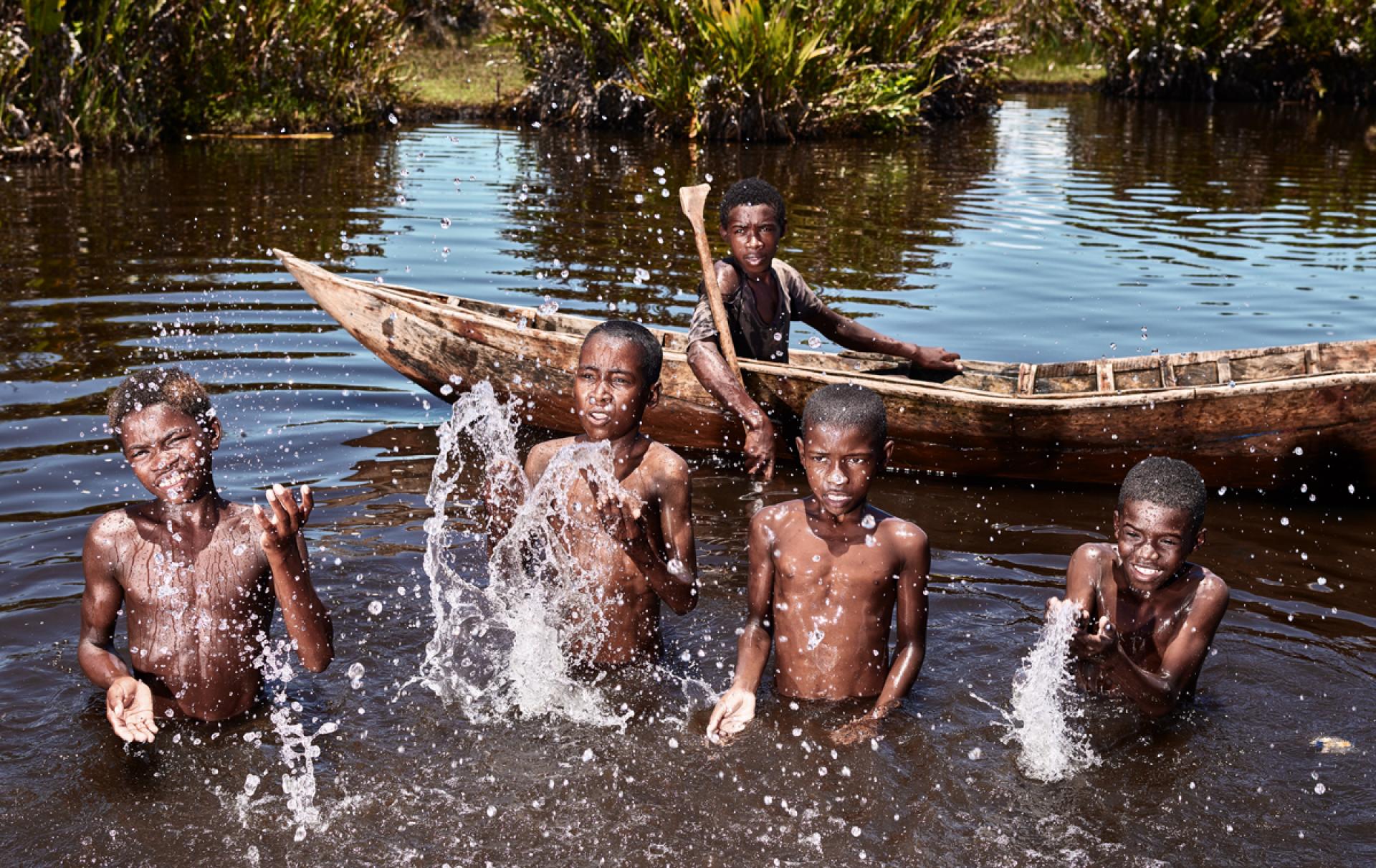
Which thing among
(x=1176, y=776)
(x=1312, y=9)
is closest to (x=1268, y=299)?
(x=1176, y=776)

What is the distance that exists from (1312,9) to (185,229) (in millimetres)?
20310

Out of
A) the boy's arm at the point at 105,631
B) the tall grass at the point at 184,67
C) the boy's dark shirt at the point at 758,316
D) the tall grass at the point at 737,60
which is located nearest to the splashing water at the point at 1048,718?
the boy's arm at the point at 105,631

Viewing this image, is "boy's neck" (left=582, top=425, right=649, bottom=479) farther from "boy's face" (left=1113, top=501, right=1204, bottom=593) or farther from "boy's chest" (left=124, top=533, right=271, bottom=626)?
"boy's face" (left=1113, top=501, right=1204, bottom=593)

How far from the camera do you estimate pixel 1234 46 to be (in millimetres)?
25172

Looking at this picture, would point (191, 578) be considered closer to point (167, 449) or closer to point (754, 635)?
point (167, 449)

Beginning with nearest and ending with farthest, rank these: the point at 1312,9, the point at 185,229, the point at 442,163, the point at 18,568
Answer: the point at 18,568 < the point at 185,229 < the point at 442,163 < the point at 1312,9

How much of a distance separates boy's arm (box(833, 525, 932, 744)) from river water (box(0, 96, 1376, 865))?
139 millimetres

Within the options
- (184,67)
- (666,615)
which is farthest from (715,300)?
(184,67)

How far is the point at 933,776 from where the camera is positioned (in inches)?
164

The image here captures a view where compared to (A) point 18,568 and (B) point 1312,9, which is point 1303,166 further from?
(A) point 18,568

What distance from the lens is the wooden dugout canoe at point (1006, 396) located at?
6.30 metres

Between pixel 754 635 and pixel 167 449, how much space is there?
1.86 metres

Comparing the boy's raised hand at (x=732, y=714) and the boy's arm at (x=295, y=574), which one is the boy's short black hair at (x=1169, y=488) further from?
the boy's arm at (x=295, y=574)

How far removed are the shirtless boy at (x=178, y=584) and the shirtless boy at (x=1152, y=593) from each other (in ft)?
7.83
